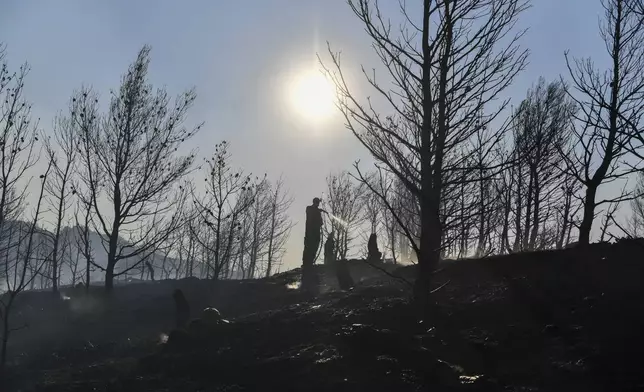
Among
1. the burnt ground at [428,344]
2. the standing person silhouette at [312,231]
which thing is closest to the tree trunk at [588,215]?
the burnt ground at [428,344]

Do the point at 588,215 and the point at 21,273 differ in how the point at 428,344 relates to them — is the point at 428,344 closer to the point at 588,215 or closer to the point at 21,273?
the point at 588,215

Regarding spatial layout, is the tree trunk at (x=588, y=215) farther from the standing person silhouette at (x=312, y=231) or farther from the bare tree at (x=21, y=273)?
the bare tree at (x=21, y=273)

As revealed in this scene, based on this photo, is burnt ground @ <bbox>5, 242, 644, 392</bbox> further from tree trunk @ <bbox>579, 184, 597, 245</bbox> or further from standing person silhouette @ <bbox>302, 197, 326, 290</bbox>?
standing person silhouette @ <bbox>302, 197, 326, 290</bbox>

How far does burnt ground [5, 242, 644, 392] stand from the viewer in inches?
242

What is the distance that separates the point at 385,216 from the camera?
34219 millimetres

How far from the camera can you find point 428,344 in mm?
7176

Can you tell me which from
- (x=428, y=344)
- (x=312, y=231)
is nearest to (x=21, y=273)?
(x=312, y=231)

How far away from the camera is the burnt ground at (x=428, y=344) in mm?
6156

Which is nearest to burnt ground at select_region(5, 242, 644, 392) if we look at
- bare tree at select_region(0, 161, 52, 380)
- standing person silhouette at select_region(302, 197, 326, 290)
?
bare tree at select_region(0, 161, 52, 380)

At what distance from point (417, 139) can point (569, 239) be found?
49.0 feet

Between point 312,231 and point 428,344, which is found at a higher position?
point 312,231

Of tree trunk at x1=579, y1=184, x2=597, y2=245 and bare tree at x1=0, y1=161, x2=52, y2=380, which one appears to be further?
tree trunk at x1=579, y1=184, x2=597, y2=245

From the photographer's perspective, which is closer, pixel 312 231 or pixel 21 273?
pixel 312 231

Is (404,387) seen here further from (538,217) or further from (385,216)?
(385,216)
